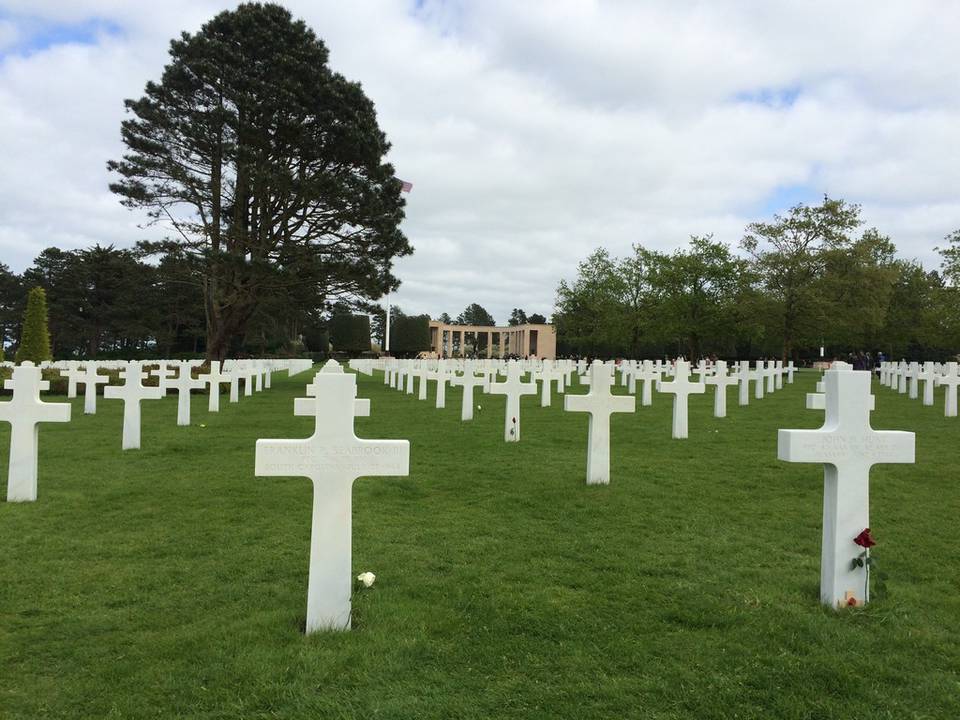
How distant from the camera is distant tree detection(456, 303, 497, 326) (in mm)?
136500

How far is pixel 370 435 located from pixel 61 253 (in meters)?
47.3

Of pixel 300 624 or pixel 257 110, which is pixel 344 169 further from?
pixel 300 624

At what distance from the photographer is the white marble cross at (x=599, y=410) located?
6316mm

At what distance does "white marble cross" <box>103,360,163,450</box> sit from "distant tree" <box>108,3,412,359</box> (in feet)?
42.6

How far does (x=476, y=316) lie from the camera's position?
13700 centimetres

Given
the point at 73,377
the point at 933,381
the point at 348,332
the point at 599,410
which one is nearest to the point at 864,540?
the point at 599,410

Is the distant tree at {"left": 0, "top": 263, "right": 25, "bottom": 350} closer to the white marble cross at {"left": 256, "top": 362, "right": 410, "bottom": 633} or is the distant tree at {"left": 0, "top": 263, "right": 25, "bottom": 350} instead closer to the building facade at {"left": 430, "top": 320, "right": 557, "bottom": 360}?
the building facade at {"left": 430, "top": 320, "right": 557, "bottom": 360}

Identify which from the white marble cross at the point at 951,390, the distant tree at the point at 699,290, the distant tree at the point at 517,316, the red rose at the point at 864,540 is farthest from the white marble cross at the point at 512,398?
the distant tree at the point at 517,316

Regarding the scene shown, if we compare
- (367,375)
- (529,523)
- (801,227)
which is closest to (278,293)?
(367,375)

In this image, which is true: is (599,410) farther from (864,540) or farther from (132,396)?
(132,396)

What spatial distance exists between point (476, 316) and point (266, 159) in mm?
115053

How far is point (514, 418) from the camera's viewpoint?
30.1ft

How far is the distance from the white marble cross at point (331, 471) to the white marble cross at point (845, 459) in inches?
85.7

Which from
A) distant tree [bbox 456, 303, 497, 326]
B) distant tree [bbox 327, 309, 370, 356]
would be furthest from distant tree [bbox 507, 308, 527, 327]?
distant tree [bbox 327, 309, 370, 356]
